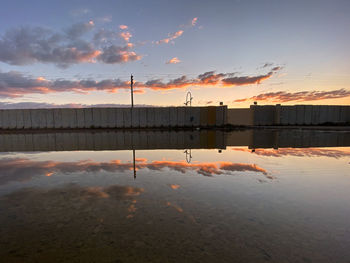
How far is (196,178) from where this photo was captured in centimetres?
426

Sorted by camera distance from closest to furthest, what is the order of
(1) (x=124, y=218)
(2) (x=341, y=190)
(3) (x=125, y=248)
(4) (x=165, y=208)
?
(3) (x=125, y=248), (1) (x=124, y=218), (4) (x=165, y=208), (2) (x=341, y=190)

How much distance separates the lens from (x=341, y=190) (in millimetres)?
3518

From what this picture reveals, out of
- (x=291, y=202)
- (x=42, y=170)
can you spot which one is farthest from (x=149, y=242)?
(x=42, y=170)

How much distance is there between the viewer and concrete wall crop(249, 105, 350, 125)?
2661 cm

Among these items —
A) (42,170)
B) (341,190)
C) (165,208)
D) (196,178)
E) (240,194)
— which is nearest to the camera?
(165,208)

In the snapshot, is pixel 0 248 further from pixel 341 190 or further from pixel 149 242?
pixel 341 190

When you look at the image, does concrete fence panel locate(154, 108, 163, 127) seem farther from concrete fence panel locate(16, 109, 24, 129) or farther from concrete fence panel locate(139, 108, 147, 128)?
concrete fence panel locate(16, 109, 24, 129)

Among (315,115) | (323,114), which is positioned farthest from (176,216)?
(323,114)

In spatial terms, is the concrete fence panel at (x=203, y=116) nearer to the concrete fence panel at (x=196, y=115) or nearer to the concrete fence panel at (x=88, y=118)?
the concrete fence panel at (x=196, y=115)

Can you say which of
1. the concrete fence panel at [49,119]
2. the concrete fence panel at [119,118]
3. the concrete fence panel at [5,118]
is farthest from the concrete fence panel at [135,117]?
the concrete fence panel at [5,118]

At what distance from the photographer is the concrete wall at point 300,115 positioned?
2661cm

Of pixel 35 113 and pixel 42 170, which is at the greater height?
pixel 35 113

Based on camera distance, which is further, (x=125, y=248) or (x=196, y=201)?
(x=196, y=201)

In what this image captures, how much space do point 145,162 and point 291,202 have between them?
4.05 metres
